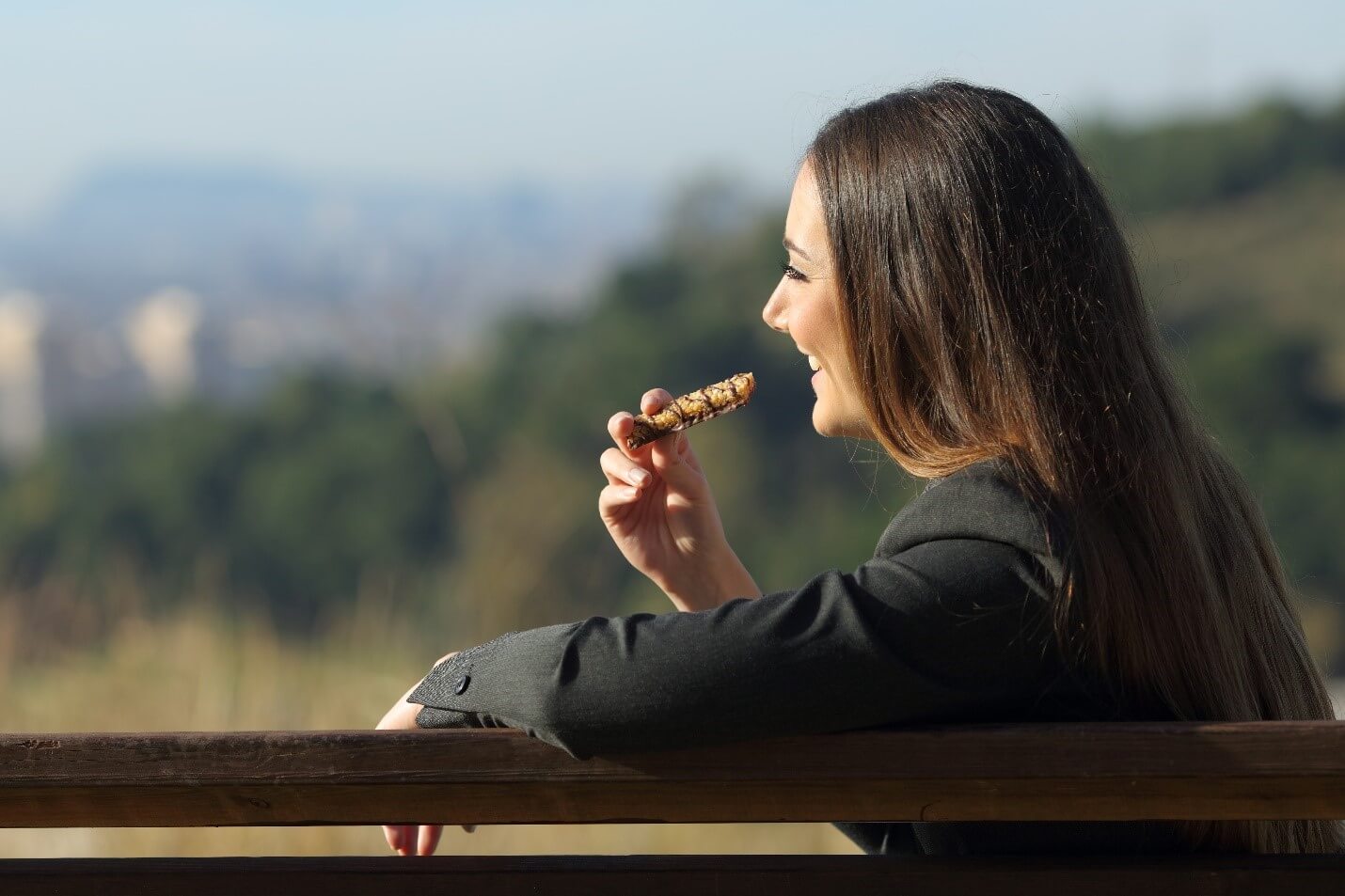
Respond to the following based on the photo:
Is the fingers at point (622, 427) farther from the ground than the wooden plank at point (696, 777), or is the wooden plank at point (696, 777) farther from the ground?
the fingers at point (622, 427)

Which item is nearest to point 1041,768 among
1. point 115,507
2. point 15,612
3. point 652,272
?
point 15,612

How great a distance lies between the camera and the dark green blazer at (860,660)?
142 cm

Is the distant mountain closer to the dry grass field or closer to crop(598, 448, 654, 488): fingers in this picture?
the dry grass field

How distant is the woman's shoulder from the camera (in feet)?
4.91

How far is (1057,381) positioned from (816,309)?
0.30 meters

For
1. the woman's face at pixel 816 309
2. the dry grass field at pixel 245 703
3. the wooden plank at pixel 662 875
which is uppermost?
the woman's face at pixel 816 309

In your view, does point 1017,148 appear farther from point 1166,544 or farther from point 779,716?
point 779,716

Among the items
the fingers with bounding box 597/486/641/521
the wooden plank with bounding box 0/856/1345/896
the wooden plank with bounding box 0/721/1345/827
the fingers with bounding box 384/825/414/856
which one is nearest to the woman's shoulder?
the wooden plank with bounding box 0/721/1345/827

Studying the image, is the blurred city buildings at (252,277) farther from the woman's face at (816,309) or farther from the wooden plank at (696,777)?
the wooden plank at (696,777)

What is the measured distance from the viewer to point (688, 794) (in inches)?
57.5

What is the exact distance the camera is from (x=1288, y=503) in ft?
82.0

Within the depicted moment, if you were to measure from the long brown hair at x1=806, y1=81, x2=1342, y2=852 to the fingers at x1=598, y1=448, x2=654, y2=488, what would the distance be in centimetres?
47

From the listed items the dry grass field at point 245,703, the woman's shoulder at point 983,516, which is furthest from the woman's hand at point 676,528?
the dry grass field at point 245,703

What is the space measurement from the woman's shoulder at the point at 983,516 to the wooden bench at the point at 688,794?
0.63 ft
